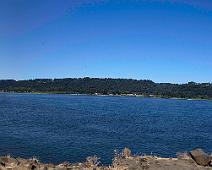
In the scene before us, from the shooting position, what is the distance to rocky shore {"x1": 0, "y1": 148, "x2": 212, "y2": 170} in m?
29.4

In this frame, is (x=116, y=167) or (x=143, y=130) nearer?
(x=116, y=167)

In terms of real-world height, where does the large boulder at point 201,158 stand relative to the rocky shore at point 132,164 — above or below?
above

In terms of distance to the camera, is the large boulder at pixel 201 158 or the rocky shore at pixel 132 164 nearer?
the rocky shore at pixel 132 164

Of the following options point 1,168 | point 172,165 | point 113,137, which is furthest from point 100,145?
point 1,168

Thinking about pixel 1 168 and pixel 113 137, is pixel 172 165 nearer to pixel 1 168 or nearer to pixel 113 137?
pixel 1 168

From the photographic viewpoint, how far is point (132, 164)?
31766 millimetres

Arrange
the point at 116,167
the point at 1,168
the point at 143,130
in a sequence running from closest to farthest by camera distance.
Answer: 1. the point at 1,168
2. the point at 116,167
3. the point at 143,130

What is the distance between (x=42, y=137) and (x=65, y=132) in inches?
417

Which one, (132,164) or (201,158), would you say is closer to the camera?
(132,164)

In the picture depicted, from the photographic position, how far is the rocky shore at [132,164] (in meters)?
29.4

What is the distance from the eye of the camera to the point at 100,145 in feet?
221

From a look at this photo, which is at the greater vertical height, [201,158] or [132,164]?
[201,158]

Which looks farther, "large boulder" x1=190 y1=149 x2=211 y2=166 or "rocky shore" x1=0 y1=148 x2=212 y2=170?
"large boulder" x1=190 y1=149 x2=211 y2=166

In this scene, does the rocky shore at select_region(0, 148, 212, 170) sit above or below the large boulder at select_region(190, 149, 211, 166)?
below
